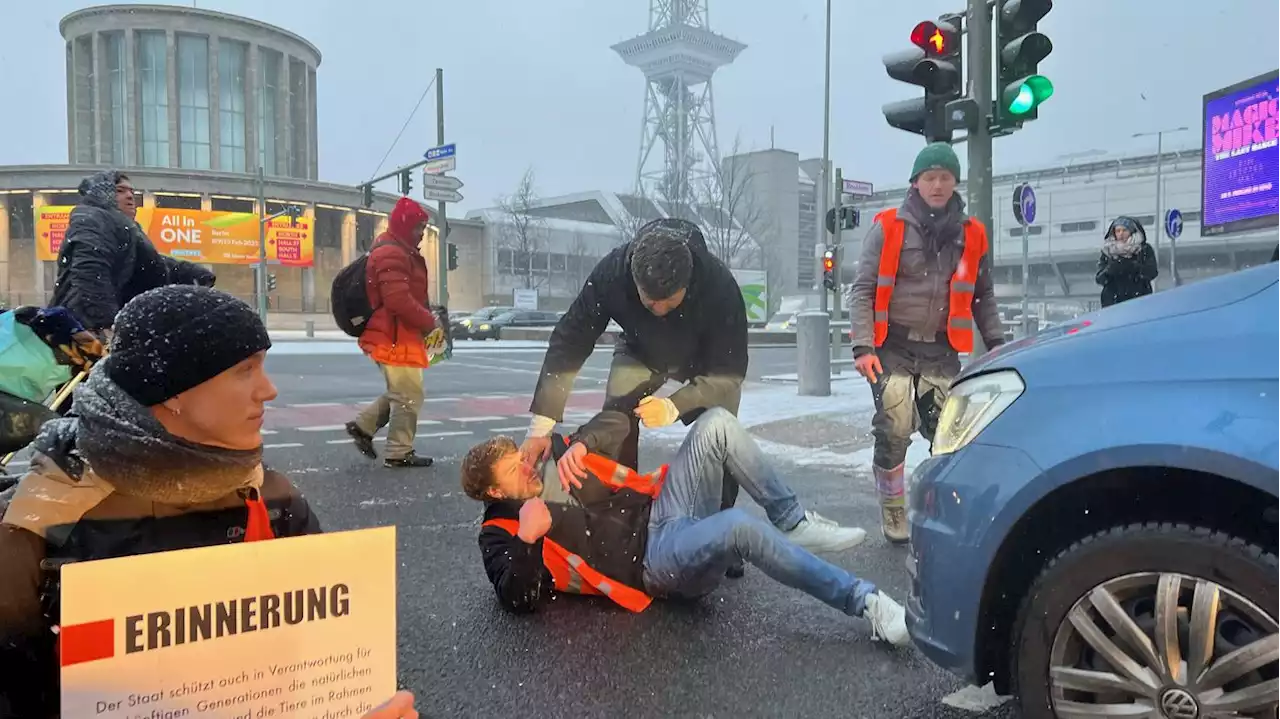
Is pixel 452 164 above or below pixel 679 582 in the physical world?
above

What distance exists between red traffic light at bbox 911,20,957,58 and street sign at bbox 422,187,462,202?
648 inches

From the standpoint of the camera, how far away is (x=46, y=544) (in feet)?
4.92

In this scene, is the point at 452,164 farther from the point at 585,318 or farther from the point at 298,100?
the point at 298,100

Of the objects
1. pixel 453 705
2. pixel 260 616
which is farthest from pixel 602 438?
pixel 260 616

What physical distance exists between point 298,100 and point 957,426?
208ft

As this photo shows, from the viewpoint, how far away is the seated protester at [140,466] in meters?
1.48

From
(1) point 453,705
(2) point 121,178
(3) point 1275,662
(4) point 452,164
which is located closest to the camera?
(3) point 1275,662

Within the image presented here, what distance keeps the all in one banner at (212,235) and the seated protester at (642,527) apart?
48.3m

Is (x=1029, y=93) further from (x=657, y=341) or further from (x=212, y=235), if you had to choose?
(x=212, y=235)

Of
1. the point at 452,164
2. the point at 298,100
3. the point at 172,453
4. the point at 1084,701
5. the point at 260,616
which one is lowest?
the point at 1084,701

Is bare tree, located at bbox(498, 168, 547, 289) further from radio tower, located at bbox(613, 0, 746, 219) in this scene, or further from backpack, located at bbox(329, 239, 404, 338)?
backpack, located at bbox(329, 239, 404, 338)

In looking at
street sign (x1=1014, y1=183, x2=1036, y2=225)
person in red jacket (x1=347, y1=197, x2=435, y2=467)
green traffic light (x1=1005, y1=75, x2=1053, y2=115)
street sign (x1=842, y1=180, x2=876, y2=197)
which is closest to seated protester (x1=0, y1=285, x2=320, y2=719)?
person in red jacket (x1=347, y1=197, x2=435, y2=467)

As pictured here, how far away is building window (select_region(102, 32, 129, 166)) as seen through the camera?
53.8 metres

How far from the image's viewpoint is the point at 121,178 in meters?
4.84
